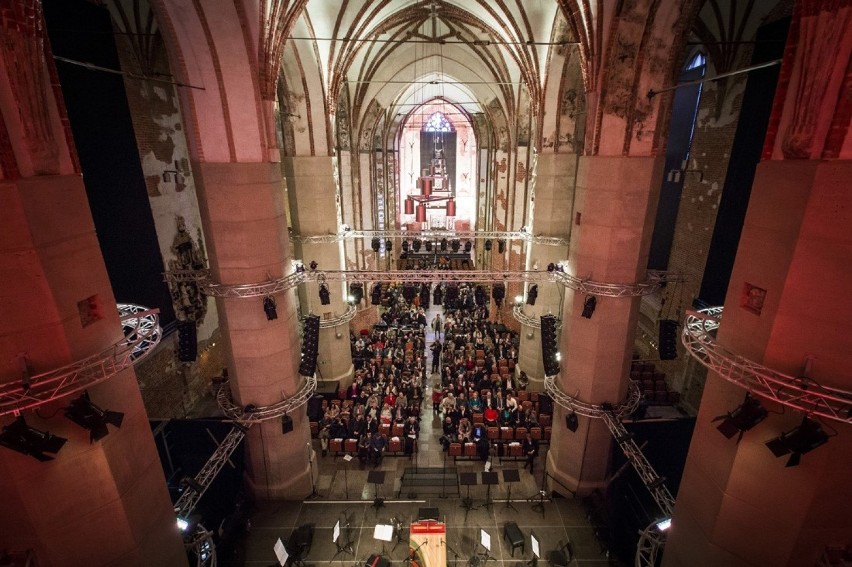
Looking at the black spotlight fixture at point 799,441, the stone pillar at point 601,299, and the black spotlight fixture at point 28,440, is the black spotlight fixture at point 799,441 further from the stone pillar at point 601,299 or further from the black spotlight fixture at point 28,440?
the black spotlight fixture at point 28,440

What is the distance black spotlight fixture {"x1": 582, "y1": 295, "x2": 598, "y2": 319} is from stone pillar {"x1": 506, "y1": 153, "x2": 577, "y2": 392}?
14.6 ft

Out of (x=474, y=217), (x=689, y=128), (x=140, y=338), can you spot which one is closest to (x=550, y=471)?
(x=140, y=338)

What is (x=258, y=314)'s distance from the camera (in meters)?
9.62

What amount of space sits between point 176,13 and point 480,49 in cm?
1391

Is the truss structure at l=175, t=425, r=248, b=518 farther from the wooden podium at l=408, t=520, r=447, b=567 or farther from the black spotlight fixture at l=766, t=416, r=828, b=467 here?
the black spotlight fixture at l=766, t=416, r=828, b=467

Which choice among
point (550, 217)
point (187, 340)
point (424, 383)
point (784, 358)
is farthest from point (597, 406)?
point (187, 340)

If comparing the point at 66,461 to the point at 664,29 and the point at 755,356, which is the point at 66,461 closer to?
the point at 755,356

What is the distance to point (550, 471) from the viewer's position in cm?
1166

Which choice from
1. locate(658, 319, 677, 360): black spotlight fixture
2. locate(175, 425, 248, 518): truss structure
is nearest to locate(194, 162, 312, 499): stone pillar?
locate(175, 425, 248, 518): truss structure

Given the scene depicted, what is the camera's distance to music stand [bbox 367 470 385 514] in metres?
10.4

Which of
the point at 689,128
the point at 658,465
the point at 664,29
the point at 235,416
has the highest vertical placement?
the point at 664,29

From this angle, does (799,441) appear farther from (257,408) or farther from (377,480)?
(257,408)

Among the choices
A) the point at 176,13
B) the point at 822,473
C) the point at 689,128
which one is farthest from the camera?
the point at 689,128

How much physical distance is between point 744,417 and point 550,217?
10.1 metres
